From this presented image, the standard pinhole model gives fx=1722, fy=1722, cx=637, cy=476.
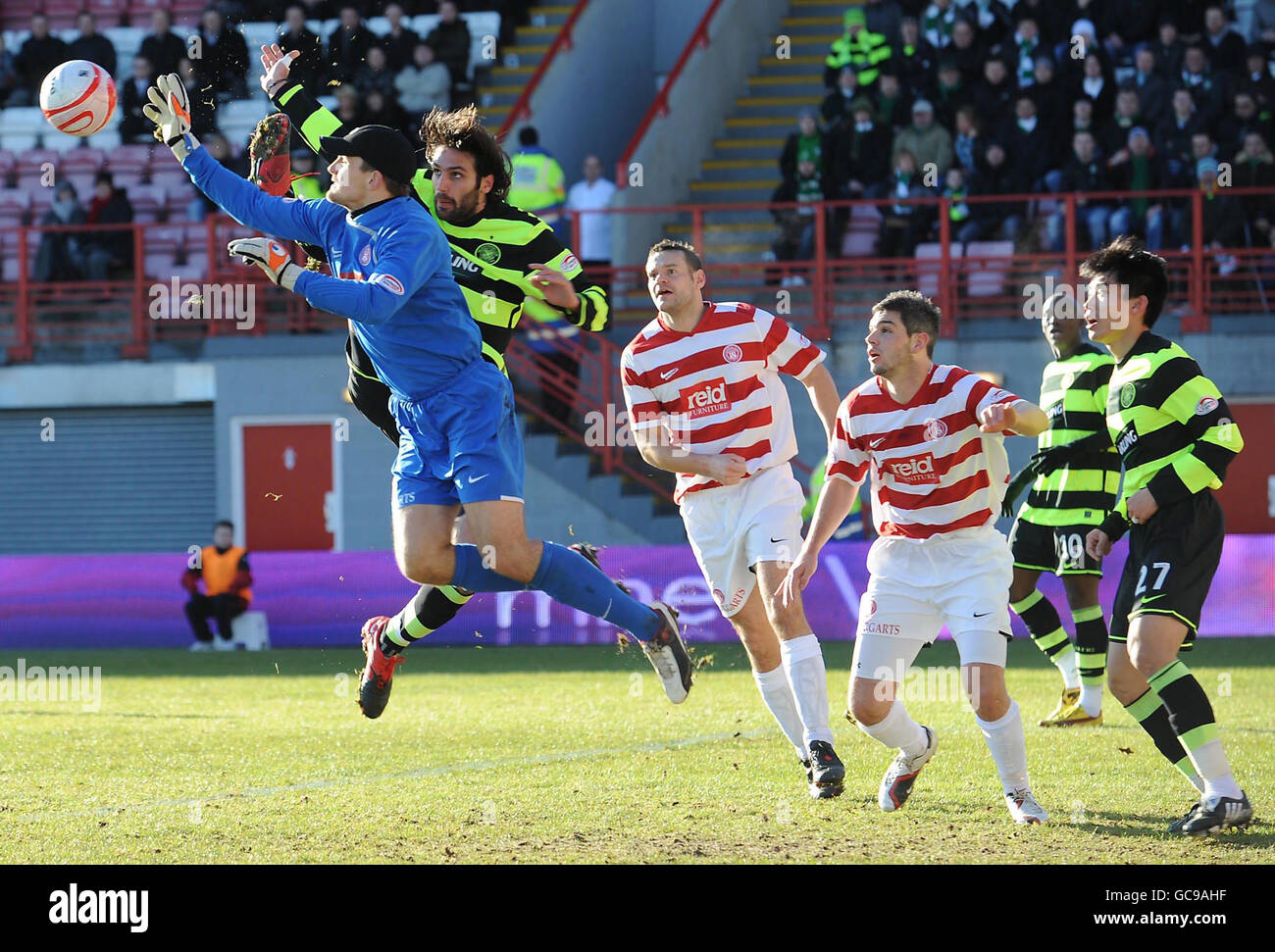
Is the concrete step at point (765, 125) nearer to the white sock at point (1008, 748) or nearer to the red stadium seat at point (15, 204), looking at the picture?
the red stadium seat at point (15, 204)

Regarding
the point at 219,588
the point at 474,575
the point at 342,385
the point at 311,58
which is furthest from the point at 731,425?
the point at 311,58

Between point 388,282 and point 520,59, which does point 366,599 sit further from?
point 520,59

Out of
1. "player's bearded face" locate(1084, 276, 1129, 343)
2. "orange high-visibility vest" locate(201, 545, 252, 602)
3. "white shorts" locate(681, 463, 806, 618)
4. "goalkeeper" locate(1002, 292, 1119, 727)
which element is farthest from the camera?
"orange high-visibility vest" locate(201, 545, 252, 602)

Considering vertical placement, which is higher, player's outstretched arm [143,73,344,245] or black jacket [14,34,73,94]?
black jacket [14,34,73,94]

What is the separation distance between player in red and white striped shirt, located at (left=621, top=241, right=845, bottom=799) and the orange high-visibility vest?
830cm

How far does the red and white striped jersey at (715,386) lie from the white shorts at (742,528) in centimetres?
7

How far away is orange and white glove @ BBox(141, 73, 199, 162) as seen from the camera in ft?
21.0

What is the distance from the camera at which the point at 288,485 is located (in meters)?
17.8

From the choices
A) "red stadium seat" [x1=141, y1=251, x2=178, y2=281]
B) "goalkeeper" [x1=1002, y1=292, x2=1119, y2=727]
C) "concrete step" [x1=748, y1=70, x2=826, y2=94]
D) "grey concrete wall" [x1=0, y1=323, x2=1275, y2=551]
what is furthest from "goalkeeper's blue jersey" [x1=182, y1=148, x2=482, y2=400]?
"concrete step" [x1=748, y1=70, x2=826, y2=94]

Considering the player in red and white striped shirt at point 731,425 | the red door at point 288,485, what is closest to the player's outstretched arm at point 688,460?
the player in red and white striped shirt at point 731,425

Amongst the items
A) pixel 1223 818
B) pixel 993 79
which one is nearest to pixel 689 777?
pixel 1223 818

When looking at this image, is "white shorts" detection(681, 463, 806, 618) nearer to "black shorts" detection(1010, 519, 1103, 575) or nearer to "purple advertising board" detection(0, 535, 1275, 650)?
"black shorts" detection(1010, 519, 1103, 575)
